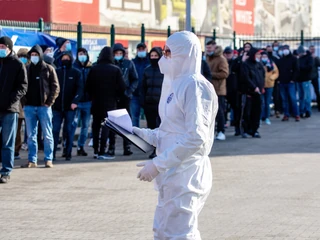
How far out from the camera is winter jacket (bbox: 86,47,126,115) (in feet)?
49.0

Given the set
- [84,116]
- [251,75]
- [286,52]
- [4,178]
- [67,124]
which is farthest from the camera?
[286,52]

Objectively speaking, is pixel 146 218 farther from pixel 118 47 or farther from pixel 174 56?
pixel 118 47

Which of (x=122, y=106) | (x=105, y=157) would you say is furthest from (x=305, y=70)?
(x=105, y=157)

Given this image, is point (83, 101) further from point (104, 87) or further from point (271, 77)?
point (271, 77)

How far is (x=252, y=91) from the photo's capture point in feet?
61.0

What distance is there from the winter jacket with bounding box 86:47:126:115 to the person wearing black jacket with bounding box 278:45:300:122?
29.5 feet

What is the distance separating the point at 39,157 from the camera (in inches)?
605

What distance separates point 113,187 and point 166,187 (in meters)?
6.02

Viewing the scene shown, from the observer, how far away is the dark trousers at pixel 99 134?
15.0 metres

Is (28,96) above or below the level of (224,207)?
above

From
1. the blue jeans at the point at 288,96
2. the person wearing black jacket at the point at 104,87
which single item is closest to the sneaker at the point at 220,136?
the person wearing black jacket at the point at 104,87

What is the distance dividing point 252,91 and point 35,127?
6.25 metres

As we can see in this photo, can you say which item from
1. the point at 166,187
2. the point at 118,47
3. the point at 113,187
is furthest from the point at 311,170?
the point at 166,187

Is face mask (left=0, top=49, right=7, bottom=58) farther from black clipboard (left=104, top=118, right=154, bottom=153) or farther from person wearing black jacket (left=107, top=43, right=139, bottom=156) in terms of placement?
black clipboard (left=104, top=118, right=154, bottom=153)
